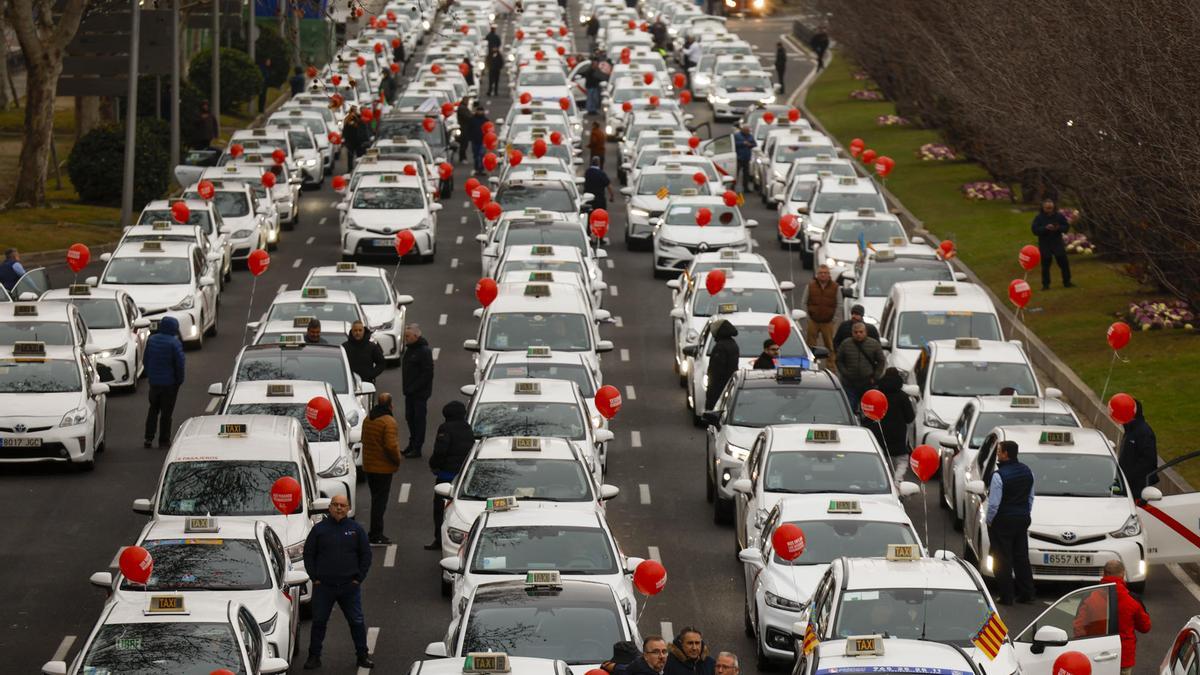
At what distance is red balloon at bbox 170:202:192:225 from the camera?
37.0m

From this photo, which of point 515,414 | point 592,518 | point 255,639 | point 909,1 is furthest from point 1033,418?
point 909,1

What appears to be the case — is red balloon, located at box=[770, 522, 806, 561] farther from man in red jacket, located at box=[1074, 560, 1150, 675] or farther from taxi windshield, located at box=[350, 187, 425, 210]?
taxi windshield, located at box=[350, 187, 425, 210]

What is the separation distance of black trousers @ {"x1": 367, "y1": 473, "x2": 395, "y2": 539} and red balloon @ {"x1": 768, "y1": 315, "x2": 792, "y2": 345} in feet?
22.1

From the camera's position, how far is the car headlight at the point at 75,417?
25.4m

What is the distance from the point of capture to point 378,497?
73.9ft

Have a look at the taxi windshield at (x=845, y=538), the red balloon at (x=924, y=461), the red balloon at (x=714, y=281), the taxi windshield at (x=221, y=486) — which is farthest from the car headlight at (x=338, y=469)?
the red balloon at (x=714, y=281)

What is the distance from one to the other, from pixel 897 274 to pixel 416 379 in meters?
9.39

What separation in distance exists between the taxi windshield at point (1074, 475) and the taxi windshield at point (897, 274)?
10594 millimetres

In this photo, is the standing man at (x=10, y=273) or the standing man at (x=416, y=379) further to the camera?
the standing man at (x=10, y=273)

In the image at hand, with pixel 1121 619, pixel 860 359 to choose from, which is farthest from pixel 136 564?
pixel 860 359

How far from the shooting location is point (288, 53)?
75.9 m

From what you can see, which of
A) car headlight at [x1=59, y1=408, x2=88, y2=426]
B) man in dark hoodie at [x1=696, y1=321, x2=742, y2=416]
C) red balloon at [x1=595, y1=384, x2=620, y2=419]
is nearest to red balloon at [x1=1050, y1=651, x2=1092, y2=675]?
red balloon at [x1=595, y1=384, x2=620, y2=419]

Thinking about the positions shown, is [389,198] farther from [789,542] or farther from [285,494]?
[789,542]

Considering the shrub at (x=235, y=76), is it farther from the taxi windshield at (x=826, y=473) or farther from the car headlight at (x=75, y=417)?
the taxi windshield at (x=826, y=473)
